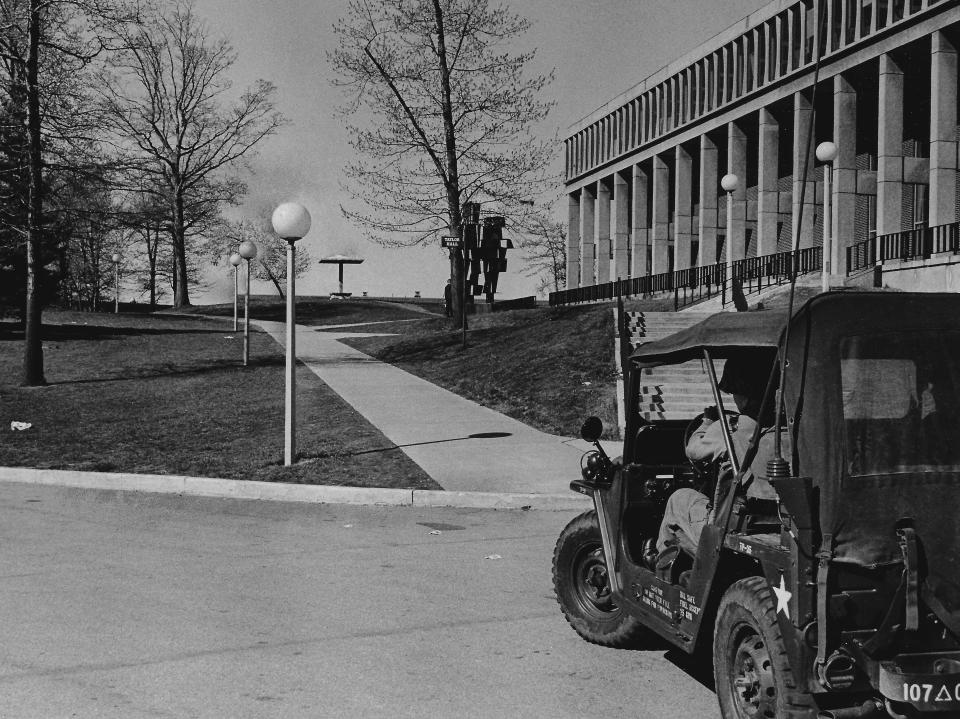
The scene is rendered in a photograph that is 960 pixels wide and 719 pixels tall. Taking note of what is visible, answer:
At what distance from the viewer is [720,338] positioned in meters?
4.16

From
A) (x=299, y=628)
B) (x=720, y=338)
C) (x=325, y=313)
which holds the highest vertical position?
(x=325, y=313)

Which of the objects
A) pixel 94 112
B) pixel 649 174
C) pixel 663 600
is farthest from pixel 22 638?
pixel 649 174

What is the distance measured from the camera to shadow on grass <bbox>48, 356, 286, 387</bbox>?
22.1 m

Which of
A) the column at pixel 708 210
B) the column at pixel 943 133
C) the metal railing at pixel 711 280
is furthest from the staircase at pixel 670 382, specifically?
the column at pixel 708 210

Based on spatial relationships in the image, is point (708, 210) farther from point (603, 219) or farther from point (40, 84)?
point (40, 84)

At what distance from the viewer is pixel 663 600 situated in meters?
4.44

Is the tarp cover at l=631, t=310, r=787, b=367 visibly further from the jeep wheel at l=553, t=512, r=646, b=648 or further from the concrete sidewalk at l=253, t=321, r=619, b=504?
the concrete sidewalk at l=253, t=321, r=619, b=504

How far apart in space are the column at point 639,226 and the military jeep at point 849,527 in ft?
187

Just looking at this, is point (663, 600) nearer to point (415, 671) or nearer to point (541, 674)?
point (541, 674)

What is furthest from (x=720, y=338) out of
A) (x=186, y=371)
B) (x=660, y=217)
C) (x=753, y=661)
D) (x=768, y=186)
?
(x=660, y=217)

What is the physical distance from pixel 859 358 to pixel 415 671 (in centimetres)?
262

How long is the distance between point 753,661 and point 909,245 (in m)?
32.1

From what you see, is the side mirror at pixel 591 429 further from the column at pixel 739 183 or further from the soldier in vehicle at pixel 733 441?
the column at pixel 739 183

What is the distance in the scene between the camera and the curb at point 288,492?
10219 mm
